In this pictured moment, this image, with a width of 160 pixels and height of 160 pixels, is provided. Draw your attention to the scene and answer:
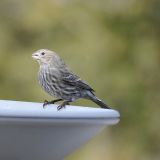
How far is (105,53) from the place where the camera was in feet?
25.3

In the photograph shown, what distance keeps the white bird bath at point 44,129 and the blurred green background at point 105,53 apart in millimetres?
5272

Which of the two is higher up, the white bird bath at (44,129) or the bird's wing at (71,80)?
the white bird bath at (44,129)

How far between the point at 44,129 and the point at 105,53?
573cm

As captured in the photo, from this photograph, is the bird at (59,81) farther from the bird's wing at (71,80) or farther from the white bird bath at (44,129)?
the white bird bath at (44,129)

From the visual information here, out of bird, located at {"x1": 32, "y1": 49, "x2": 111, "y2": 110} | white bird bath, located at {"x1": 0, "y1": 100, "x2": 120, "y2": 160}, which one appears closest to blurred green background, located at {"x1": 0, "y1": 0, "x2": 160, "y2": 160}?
bird, located at {"x1": 32, "y1": 49, "x2": 111, "y2": 110}

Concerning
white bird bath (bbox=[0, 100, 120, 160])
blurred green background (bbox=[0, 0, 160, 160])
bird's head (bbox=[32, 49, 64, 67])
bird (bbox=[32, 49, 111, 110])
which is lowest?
blurred green background (bbox=[0, 0, 160, 160])

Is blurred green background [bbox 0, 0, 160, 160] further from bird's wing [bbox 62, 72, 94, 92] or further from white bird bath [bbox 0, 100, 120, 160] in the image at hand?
white bird bath [bbox 0, 100, 120, 160]

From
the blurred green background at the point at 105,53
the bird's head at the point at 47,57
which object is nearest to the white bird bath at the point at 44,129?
the bird's head at the point at 47,57

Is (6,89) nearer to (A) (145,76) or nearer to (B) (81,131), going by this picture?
(A) (145,76)

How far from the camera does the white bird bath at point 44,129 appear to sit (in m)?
1.95

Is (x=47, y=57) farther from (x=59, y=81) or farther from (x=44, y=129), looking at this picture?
(x=44, y=129)

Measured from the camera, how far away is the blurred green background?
25.0 feet

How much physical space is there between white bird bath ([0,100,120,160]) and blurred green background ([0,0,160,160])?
5272mm

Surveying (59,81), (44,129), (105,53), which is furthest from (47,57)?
(105,53)
